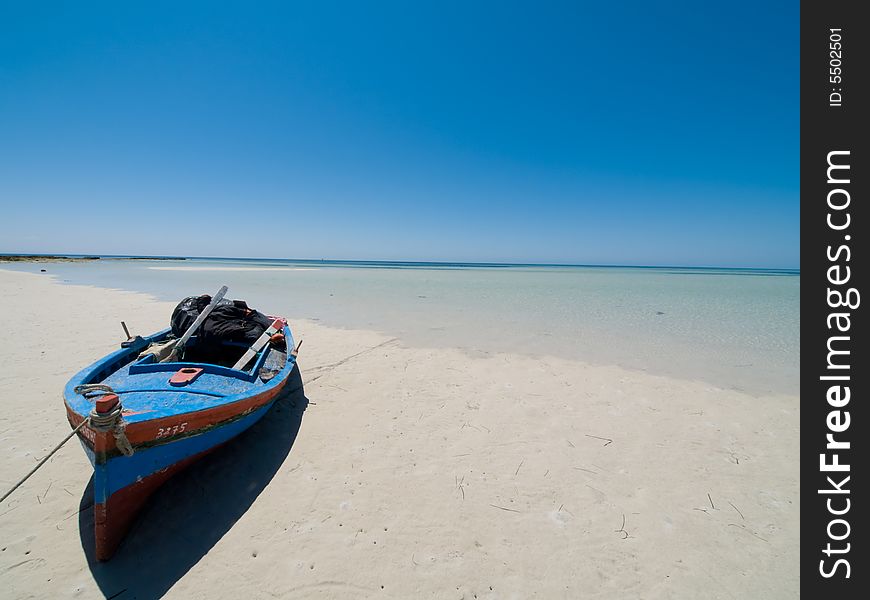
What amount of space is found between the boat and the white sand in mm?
459

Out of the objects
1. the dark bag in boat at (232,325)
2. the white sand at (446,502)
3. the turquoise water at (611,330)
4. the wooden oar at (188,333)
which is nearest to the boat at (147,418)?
the wooden oar at (188,333)

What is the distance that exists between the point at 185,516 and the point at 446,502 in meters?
2.77

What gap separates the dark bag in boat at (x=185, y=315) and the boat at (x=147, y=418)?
104 centimetres

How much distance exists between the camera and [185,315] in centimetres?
625

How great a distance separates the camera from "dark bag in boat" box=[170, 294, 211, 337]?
6211 millimetres

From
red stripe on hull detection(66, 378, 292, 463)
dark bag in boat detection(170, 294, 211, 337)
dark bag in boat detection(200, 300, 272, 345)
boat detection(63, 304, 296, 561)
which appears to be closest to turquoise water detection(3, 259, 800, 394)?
dark bag in boat detection(200, 300, 272, 345)

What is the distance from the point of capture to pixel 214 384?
169 inches

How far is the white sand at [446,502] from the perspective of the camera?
294cm

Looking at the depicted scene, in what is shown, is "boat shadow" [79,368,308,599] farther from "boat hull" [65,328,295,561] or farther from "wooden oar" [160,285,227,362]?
"wooden oar" [160,285,227,362]

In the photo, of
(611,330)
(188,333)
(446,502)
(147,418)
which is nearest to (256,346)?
(188,333)

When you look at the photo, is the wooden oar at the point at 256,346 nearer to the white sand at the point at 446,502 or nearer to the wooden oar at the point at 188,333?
the wooden oar at the point at 188,333

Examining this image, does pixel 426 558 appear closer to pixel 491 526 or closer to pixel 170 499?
pixel 491 526
